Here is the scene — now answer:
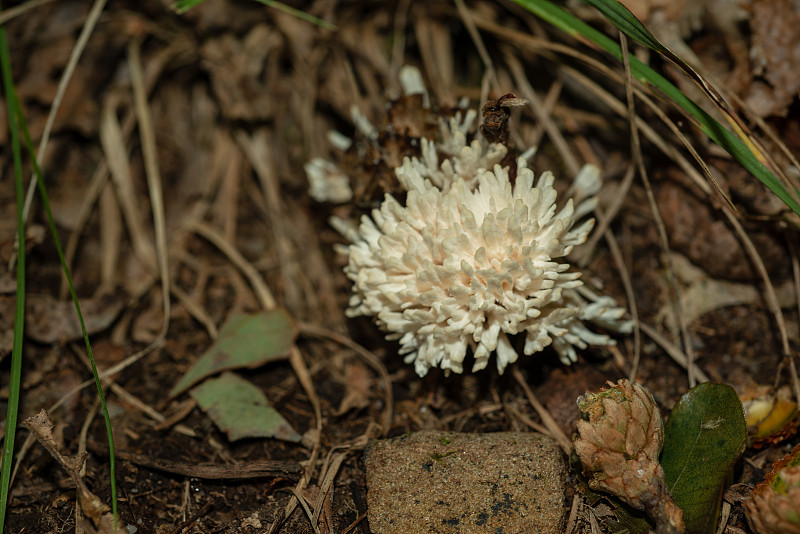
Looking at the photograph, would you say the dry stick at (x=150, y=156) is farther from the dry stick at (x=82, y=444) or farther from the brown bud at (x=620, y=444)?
the brown bud at (x=620, y=444)

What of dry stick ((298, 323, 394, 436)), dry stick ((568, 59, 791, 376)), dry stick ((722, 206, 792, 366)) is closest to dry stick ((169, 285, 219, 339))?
dry stick ((298, 323, 394, 436))

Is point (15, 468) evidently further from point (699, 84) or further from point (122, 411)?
point (699, 84)

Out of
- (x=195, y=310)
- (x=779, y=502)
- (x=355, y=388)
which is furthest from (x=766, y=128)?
(x=195, y=310)

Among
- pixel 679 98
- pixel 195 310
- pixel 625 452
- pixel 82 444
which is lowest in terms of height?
pixel 82 444

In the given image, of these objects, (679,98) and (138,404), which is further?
(138,404)

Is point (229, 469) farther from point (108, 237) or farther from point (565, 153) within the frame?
point (565, 153)
